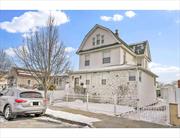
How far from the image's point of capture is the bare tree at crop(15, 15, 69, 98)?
14820 millimetres

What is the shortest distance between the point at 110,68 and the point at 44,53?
5.46 m

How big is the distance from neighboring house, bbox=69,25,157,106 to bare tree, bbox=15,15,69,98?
333 cm

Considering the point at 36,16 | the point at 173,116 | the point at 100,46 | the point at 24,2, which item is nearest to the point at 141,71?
the point at 100,46

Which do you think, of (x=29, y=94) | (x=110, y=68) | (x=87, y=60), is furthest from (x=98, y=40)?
(x=29, y=94)

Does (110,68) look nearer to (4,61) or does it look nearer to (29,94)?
(29,94)

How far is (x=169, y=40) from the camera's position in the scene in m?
12.9

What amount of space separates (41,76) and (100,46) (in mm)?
6465

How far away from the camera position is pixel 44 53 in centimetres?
1488

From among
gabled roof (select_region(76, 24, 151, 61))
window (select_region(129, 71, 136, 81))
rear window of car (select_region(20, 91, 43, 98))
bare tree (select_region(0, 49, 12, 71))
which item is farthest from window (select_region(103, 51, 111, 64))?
bare tree (select_region(0, 49, 12, 71))

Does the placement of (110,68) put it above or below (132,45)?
below

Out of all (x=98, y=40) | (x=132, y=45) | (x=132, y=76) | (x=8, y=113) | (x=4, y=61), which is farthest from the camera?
(x=4, y=61)

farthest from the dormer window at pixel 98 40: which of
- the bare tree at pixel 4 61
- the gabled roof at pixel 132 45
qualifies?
the bare tree at pixel 4 61

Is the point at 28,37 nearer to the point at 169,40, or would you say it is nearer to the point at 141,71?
the point at 141,71

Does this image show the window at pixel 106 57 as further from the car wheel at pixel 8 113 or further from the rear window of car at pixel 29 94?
the car wheel at pixel 8 113
